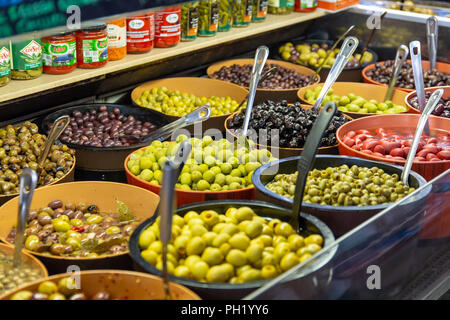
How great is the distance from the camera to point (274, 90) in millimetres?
3047

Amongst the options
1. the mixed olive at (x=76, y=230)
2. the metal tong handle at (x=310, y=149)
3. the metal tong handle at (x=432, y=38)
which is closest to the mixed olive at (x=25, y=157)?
the mixed olive at (x=76, y=230)

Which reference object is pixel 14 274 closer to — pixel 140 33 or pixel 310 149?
pixel 310 149

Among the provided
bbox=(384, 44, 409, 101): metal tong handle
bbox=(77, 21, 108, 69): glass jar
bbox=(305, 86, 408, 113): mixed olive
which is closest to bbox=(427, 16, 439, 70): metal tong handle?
bbox=(384, 44, 409, 101): metal tong handle

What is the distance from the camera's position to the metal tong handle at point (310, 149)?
1.60 metres

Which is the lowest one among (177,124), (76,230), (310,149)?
(76,230)

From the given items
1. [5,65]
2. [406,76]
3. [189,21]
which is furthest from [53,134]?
[406,76]

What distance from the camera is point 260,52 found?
2471 mm

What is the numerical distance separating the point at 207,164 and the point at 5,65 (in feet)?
2.46

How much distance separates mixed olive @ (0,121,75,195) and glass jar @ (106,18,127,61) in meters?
0.49

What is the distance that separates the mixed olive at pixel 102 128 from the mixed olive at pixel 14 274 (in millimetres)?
832

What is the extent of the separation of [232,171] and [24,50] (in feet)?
2.73

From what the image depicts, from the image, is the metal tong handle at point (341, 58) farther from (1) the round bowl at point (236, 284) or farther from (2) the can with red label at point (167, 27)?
(1) the round bowl at point (236, 284)

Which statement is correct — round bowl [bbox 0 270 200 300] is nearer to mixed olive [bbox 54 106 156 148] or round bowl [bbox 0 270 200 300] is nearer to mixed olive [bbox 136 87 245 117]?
mixed olive [bbox 54 106 156 148]
